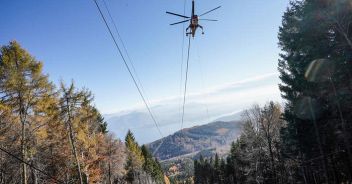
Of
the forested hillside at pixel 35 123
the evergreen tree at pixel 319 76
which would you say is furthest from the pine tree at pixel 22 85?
the evergreen tree at pixel 319 76

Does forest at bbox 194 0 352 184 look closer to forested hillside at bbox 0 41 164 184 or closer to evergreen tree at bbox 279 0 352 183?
evergreen tree at bbox 279 0 352 183

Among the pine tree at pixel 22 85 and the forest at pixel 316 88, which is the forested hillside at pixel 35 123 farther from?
the forest at pixel 316 88

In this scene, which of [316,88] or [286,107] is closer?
[316,88]

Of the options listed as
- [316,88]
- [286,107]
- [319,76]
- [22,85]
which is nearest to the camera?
[22,85]

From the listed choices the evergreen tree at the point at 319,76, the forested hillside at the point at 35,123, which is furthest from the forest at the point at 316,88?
the forested hillside at the point at 35,123

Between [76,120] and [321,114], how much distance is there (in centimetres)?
2403

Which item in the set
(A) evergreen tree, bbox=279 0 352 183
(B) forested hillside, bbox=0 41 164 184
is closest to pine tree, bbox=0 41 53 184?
(B) forested hillside, bbox=0 41 164 184

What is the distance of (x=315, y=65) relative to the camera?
24766 mm

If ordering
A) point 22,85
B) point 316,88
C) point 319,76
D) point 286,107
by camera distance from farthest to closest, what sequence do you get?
point 286,107
point 316,88
point 319,76
point 22,85

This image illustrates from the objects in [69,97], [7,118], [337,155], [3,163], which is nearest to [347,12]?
[337,155]

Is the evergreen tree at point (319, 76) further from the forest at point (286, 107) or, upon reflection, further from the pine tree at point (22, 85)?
the pine tree at point (22, 85)

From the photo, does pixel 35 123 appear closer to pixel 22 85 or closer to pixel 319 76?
pixel 22 85

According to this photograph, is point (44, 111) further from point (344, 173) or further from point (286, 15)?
point (344, 173)

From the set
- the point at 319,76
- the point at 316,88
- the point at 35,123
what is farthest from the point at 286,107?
the point at 35,123
